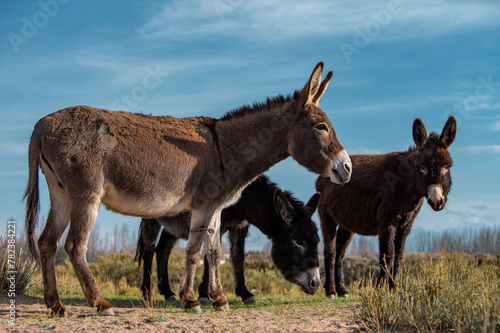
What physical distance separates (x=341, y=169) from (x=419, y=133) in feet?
9.34

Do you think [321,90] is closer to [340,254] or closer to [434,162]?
[434,162]

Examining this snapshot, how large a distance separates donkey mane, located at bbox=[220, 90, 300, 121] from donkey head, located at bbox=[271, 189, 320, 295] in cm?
153

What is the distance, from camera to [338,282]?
9.78 metres

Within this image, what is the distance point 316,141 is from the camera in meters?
6.83

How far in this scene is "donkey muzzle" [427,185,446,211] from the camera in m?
8.15

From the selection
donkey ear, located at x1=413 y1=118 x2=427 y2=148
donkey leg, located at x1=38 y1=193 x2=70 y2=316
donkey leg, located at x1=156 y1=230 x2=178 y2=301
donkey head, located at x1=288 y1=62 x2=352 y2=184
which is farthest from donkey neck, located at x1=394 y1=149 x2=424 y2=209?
donkey leg, located at x1=38 y1=193 x2=70 y2=316

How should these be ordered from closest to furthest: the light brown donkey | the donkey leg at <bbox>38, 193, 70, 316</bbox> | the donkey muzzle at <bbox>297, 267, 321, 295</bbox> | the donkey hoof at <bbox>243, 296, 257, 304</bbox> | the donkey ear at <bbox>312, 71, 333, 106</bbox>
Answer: the light brown donkey < the donkey leg at <bbox>38, 193, 70, 316</bbox> < the donkey ear at <bbox>312, 71, 333, 106</bbox> < the donkey muzzle at <bbox>297, 267, 321, 295</bbox> < the donkey hoof at <bbox>243, 296, 257, 304</bbox>

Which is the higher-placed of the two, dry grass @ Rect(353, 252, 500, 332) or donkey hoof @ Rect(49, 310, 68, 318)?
dry grass @ Rect(353, 252, 500, 332)

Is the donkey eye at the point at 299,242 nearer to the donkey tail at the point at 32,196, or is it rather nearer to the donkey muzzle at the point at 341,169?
the donkey muzzle at the point at 341,169

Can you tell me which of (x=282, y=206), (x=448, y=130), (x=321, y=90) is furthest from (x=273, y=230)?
(x=448, y=130)

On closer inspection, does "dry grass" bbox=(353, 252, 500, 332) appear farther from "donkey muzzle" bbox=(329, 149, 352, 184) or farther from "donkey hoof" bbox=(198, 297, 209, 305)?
"donkey hoof" bbox=(198, 297, 209, 305)

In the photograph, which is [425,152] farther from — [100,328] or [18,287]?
[18,287]

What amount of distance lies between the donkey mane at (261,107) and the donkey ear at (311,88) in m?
0.22

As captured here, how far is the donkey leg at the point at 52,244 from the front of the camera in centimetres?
639
